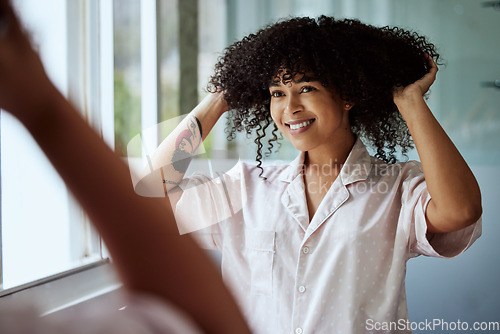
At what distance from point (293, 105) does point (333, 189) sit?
149 millimetres

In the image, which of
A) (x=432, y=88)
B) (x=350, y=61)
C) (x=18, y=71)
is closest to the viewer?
(x=18, y=71)

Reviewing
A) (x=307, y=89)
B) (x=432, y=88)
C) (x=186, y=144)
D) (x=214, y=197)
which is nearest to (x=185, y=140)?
(x=186, y=144)

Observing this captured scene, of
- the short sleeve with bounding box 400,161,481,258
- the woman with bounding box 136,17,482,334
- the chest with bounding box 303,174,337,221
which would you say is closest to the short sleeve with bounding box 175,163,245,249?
the woman with bounding box 136,17,482,334

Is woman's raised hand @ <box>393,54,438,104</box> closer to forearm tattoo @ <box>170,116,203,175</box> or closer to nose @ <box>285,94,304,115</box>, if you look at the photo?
nose @ <box>285,94,304,115</box>

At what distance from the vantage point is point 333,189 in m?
0.70

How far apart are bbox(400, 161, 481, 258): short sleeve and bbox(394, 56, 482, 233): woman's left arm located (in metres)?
0.02

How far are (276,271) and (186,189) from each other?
0.64 ft

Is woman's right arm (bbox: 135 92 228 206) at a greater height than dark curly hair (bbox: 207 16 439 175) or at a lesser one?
lesser

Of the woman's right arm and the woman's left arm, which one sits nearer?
the woman's left arm

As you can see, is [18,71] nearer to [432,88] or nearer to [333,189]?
[333,189]

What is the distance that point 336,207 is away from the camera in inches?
26.8

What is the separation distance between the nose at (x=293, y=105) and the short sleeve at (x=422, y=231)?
20 centimetres

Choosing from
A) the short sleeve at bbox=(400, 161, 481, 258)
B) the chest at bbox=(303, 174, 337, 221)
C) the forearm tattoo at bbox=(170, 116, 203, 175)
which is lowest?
the short sleeve at bbox=(400, 161, 481, 258)

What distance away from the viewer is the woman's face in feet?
2.26
